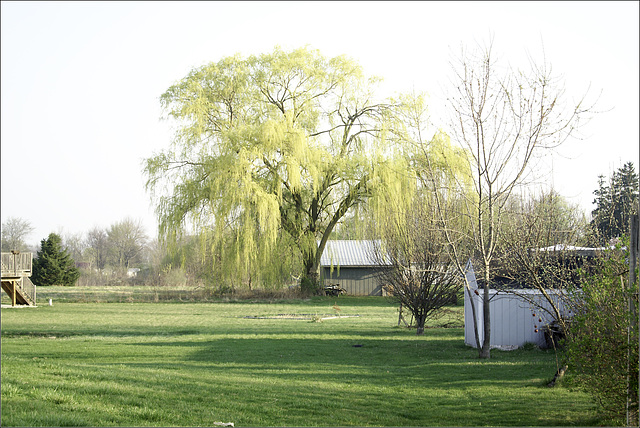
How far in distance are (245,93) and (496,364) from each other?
25545 mm

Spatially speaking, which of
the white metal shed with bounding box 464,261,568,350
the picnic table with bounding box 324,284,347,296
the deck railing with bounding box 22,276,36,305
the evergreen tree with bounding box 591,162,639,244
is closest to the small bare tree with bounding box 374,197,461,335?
the white metal shed with bounding box 464,261,568,350

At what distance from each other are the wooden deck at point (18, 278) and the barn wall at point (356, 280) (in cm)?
1989

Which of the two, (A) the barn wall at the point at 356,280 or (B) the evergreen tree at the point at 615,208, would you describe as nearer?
(B) the evergreen tree at the point at 615,208

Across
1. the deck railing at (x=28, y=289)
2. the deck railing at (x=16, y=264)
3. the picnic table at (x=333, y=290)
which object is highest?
the deck railing at (x=16, y=264)

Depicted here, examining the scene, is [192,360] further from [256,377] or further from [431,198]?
[431,198]

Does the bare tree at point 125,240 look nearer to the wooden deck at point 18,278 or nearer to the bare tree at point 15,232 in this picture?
the bare tree at point 15,232

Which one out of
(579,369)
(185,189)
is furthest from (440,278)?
(185,189)

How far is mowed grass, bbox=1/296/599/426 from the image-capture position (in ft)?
22.8

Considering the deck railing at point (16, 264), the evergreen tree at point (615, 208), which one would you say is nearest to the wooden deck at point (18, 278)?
the deck railing at point (16, 264)

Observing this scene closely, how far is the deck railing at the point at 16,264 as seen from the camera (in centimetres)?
3024

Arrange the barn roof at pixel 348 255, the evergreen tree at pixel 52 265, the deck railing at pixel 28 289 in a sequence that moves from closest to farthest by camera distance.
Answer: the deck railing at pixel 28 289, the barn roof at pixel 348 255, the evergreen tree at pixel 52 265

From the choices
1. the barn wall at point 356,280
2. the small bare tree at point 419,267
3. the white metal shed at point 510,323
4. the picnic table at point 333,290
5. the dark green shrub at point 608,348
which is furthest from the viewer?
the barn wall at point 356,280

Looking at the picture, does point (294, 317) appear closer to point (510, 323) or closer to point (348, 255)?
point (510, 323)

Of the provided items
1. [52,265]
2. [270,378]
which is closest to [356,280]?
[52,265]
